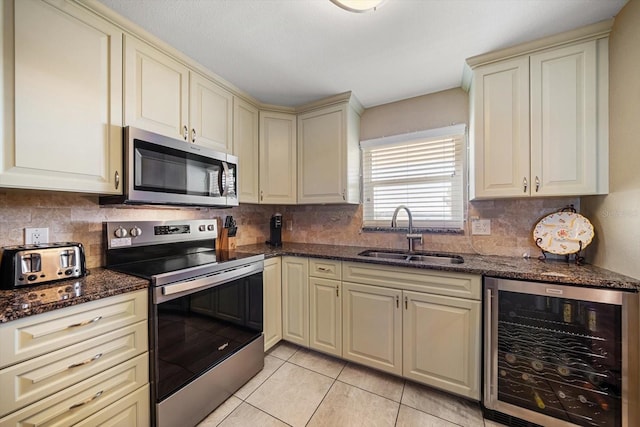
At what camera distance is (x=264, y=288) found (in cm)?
201

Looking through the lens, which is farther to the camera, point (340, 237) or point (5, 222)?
point (340, 237)

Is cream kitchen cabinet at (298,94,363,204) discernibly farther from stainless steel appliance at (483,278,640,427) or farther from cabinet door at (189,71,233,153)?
stainless steel appliance at (483,278,640,427)

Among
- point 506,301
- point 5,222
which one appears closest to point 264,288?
point 5,222

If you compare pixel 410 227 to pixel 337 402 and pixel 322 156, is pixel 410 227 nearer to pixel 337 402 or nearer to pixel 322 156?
pixel 322 156

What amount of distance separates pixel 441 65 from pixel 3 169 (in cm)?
251

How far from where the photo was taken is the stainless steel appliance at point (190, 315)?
1266 mm

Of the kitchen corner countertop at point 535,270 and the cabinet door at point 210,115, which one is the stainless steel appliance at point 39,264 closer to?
the cabinet door at point 210,115

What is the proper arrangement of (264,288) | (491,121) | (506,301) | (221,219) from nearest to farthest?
(506,301) < (491,121) < (264,288) < (221,219)

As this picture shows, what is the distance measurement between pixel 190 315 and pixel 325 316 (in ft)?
3.39

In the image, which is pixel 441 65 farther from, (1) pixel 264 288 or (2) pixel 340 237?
(1) pixel 264 288

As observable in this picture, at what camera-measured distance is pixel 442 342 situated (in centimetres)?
160

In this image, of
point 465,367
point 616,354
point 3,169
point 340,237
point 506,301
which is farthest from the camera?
point 340,237

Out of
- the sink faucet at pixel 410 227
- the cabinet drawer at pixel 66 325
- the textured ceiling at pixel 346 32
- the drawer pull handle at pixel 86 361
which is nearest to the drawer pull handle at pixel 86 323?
the cabinet drawer at pixel 66 325

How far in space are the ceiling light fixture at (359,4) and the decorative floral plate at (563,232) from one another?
1782mm
